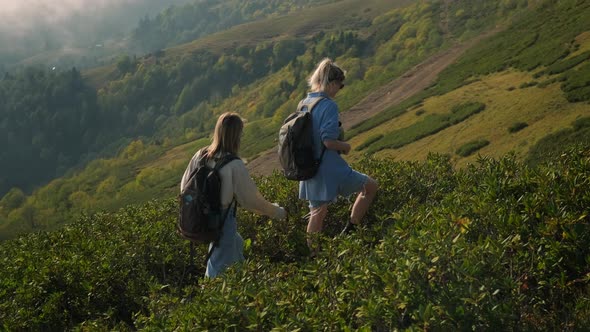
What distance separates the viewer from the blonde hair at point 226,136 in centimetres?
583

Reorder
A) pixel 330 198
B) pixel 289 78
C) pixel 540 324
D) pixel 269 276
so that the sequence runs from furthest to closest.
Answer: pixel 289 78 < pixel 330 198 < pixel 269 276 < pixel 540 324

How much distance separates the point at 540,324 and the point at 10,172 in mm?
203030

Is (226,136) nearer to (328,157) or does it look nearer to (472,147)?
(328,157)

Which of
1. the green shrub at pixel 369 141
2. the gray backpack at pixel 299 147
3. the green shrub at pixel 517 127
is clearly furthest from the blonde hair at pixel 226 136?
the green shrub at pixel 369 141

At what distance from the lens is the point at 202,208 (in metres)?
5.71

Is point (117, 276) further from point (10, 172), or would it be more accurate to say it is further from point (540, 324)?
point (10, 172)

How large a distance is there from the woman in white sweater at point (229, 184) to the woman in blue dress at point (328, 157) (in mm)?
977

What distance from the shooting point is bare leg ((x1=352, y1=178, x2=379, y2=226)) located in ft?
23.2

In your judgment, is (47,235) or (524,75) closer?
(47,235)

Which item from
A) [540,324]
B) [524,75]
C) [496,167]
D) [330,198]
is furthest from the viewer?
[524,75]

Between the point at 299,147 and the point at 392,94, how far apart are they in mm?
64324

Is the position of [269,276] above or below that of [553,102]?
above

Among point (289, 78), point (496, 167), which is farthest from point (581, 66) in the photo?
point (289, 78)

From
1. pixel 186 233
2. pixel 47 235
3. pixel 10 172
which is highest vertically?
pixel 186 233
